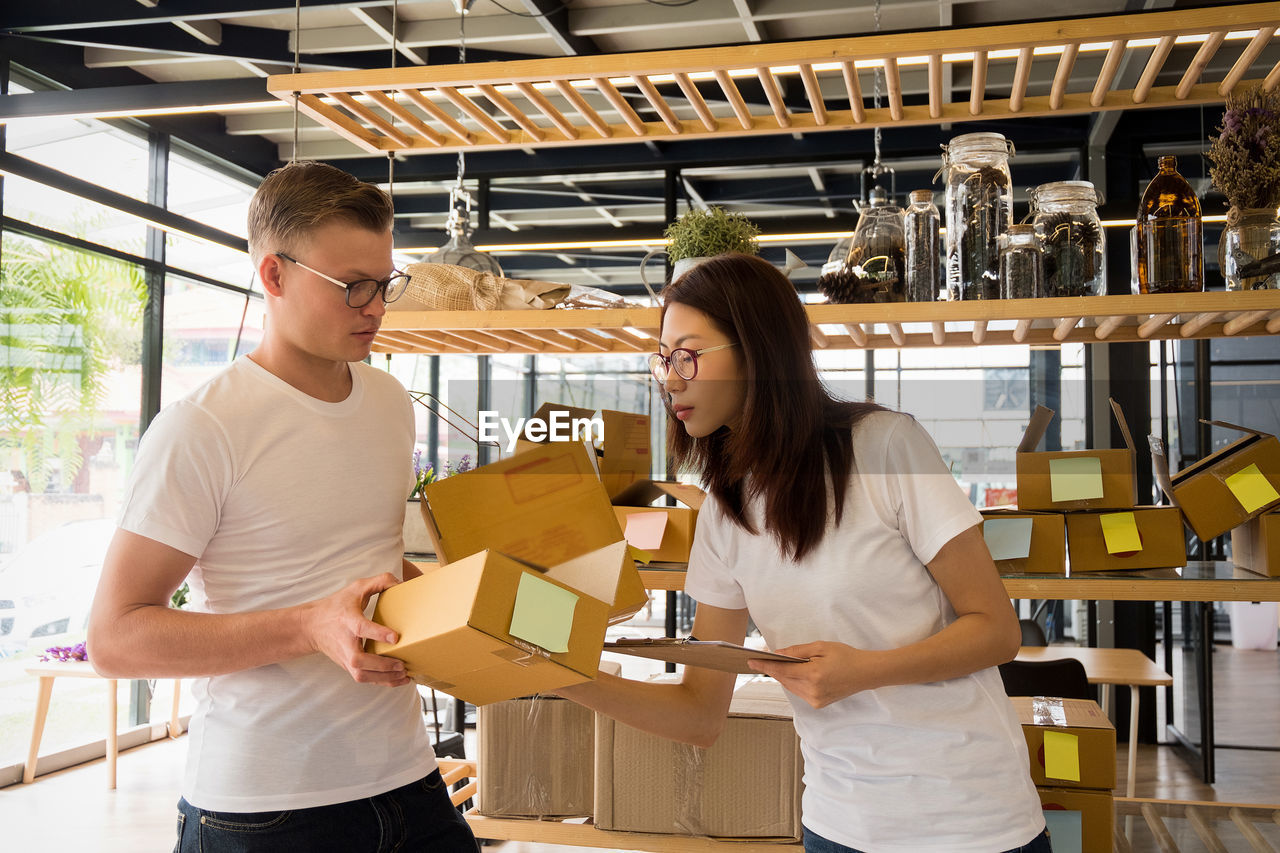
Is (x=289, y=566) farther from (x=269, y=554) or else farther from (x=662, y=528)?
(x=662, y=528)

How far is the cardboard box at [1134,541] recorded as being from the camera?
2.07 metres

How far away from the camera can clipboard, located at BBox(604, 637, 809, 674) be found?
1110 mm

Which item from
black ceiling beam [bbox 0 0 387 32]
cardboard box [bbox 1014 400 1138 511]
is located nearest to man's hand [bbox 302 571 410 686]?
cardboard box [bbox 1014 400 1138 511]

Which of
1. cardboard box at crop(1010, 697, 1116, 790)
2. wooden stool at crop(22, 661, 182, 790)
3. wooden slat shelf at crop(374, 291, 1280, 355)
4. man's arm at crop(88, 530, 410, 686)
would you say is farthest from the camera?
wooden stool at crop(22, 661, 182, 790)

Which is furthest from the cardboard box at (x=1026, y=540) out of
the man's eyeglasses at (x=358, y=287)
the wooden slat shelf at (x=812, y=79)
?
the man's eyeglasses at (x=358, y=287)

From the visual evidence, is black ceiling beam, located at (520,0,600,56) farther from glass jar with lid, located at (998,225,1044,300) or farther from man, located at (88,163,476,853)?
man, located at (88,163,476,853)

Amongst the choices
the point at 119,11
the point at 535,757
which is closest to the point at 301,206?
the point at 535,757

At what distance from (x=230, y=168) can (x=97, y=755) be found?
3.69m

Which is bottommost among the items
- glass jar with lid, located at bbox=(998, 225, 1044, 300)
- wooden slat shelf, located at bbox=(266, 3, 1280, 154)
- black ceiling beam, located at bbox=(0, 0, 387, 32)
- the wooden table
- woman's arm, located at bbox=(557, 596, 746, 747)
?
the wooden table

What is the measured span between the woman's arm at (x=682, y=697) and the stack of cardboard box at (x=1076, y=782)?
942mm

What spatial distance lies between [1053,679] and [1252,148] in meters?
1.58

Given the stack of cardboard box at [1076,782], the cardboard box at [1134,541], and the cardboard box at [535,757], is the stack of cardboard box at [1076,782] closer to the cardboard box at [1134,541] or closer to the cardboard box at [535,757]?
the cardboard box at [1134,541]

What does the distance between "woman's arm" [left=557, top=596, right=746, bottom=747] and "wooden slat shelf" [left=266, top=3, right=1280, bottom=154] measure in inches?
43.3

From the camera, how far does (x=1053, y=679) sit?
2.88m
